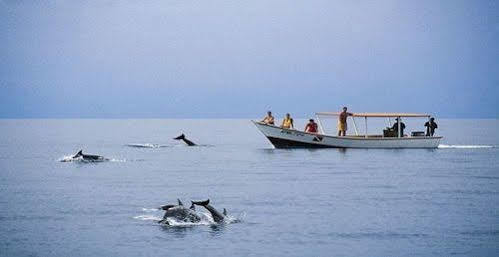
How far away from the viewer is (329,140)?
65.6 metres

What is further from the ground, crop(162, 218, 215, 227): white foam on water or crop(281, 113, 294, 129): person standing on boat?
crop(281, 113, 294, 129): person standing on boat

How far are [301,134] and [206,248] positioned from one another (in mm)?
41394

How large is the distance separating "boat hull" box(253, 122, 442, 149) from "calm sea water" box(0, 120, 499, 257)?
591 cm

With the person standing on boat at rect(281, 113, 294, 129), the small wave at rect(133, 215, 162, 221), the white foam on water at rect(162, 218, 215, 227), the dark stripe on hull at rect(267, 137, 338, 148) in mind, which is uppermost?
the person standing on boat at rect(281, 113, 294, 129)

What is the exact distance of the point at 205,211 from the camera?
30.6 metres

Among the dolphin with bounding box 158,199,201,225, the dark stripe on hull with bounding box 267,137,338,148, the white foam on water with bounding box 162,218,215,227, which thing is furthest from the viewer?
the dark stripe on hull with bounding box 267,137,338,148

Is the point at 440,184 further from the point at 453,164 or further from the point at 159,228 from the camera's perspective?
the point at 159,228

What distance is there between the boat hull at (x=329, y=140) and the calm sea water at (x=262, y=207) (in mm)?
5915

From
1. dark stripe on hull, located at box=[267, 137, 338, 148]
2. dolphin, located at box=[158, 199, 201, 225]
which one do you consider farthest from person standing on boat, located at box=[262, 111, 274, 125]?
dolphin, located at box=[158, 199, 201, 225]

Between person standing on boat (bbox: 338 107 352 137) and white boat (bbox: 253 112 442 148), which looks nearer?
person standing on boat (bbox: 338 107 352 137)

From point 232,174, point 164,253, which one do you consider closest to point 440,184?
point 232,174

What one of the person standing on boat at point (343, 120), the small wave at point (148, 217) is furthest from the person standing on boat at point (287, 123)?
the small wave at point (148, 217)

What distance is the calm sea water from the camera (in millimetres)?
24484

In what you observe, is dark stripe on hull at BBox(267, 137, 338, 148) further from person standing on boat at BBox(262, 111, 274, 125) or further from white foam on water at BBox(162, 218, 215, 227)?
white foam on water at BBox(162, 218, 215, 227)
